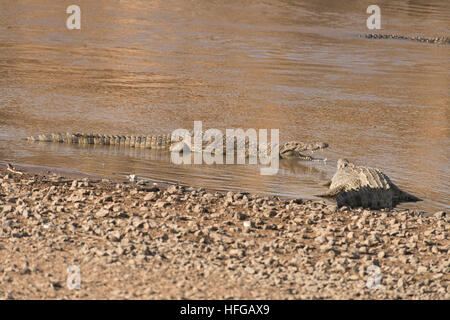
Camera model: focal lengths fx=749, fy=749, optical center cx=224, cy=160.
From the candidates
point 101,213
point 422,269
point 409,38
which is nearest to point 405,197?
point 422,269

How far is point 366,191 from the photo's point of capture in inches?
373

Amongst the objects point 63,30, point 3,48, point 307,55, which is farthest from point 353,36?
point 3,48

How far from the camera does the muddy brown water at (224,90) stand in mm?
10992

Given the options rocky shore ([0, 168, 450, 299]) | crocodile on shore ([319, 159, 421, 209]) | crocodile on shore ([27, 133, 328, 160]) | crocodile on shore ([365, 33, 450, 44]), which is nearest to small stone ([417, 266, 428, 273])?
rocky shore ([0, 168, 450, 299])

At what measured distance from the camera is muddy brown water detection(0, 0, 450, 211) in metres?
11.0

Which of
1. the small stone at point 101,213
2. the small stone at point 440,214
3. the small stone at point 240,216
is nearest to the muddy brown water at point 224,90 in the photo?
the small stone at point 440,214

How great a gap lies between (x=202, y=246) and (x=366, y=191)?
3279 millimetres

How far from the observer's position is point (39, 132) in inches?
485

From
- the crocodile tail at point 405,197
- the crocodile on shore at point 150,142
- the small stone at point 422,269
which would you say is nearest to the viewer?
the small stone at point 422,269

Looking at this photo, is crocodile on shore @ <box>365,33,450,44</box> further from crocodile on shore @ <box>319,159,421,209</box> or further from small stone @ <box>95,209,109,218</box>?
small stone @ <box>95,209,109,218</box>

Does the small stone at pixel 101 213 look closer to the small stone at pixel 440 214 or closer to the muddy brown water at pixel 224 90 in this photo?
the muddy brown water at pixel 224 90

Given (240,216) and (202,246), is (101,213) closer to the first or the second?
(202,246)

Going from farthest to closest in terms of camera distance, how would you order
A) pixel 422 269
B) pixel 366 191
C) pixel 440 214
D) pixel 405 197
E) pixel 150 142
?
1. pixel 150 142
2. pixel 405 197
3. pixel 366 191
4. pixel 440 214
5. pixel 422 269

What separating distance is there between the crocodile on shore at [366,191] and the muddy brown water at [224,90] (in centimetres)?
33
